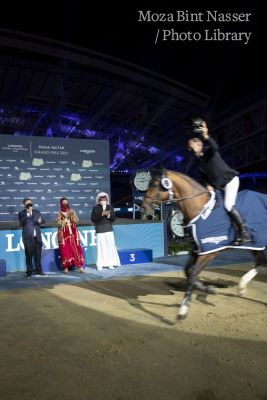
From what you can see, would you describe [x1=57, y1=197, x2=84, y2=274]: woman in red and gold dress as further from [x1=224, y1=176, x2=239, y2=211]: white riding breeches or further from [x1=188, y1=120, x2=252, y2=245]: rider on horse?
[x1=224, y1=176, x2=239, y2=211]: white riding breeches

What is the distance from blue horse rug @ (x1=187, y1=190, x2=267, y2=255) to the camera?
16.8 feet

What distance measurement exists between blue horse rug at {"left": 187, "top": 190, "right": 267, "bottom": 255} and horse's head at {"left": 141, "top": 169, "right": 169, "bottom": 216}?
56 centimetres

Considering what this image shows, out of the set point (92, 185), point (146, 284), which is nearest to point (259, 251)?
point (146, 284)

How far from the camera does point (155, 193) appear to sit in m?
5.23

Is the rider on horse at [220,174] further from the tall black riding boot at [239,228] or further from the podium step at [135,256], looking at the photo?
the podium step at [135,256]

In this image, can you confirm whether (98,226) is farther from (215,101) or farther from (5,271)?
(215,101)

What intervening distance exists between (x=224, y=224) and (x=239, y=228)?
0.83ft

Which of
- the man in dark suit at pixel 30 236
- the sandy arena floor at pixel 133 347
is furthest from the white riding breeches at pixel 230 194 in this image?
the man in dark suit at pixel 30 236

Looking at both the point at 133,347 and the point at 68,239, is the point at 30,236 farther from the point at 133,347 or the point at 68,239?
the point at 133,347

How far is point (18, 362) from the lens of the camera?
Answer: 374 cm

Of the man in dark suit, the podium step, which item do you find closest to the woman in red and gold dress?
the man in dark suit

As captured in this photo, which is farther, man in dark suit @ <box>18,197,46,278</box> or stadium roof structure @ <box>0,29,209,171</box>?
stadium roof structure @ <box>0,29,209,171</box>

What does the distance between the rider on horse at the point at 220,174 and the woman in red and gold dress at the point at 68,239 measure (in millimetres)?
5070

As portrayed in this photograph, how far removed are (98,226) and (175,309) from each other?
4.59 m
